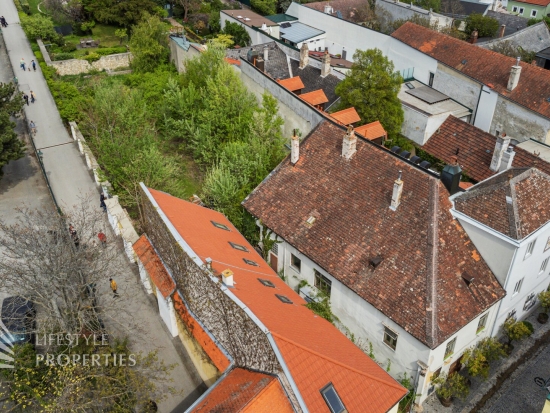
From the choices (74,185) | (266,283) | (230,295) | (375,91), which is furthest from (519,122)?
(74,185)

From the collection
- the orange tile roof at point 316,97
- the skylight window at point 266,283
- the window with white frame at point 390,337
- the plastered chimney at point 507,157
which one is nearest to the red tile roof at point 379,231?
the window with white frame at point 390,337

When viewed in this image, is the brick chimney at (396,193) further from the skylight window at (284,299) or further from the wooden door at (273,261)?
the wooden door at (273,261)

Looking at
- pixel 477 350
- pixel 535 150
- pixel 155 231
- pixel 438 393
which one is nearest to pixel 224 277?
pixel 155 231

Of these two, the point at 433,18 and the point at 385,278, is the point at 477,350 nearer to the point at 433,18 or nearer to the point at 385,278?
the point at 385,278

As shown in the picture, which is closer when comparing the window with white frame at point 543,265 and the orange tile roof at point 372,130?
the window with white frame at point 543,265

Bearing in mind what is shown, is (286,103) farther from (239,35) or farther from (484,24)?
(484,24)

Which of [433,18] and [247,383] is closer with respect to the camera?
[247,383]
